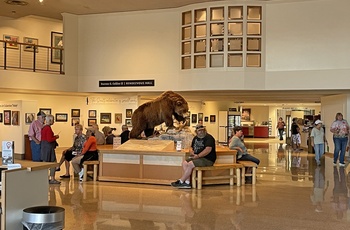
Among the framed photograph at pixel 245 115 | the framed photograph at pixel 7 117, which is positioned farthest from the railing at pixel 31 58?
the framed photograph at pixel 245 115

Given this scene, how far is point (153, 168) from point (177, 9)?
776 cm

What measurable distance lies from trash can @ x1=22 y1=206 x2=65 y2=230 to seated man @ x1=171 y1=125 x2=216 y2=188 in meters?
4.36

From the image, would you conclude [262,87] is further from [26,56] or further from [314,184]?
[26,56]

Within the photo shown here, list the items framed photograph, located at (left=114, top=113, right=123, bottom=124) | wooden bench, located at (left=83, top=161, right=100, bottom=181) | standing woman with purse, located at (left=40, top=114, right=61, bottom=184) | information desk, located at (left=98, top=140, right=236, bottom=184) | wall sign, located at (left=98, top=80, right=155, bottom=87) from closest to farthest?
standing woman with purse, located at (left=40, top=114, right=61, bottom=184) → information desk, located at (left=98, top=140, right=236, bottom=184) → wooden bench, located at (left=83, top=161, right=100, bottom=181) → wall sign, located at (left=98, top=80, right=155, bottom=87) → framed photograph, located at (left=114, top=113, right=123, bottom=124)

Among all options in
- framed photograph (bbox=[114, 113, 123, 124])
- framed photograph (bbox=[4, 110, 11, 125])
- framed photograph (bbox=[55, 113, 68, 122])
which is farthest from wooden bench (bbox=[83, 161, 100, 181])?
framed photograph (bbox=[55, 113, 68, 122])

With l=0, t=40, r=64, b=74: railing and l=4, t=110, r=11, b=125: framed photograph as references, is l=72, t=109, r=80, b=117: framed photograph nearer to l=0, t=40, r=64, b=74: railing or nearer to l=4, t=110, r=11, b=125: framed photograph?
l=0, t=40, r=64, b=74: railing

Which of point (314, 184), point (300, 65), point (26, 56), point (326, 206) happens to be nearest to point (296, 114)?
point (300, 65)

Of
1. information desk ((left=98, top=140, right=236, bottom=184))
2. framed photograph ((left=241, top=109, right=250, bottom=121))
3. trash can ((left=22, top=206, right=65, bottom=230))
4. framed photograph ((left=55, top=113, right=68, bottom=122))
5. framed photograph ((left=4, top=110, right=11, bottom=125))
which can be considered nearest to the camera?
trash can ((left=22, top=206, right=65, bottom=230))

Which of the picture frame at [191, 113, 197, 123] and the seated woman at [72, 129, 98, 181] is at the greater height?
the picture frame at [191, 113, 197, 123]

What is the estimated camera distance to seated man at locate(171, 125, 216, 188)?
825cm

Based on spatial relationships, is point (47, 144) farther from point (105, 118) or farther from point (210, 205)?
point (105, 118)

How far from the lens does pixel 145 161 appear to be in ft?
29.2

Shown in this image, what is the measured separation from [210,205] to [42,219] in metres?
3.36

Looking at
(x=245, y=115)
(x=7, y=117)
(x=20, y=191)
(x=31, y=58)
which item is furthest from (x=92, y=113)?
(x=245, y=115)
